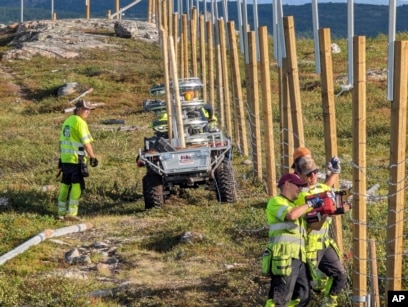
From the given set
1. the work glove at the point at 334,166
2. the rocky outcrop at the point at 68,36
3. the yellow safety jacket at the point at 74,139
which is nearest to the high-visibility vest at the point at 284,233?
the work glove at the point at 334,166

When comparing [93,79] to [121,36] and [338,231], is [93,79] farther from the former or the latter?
[338,231]

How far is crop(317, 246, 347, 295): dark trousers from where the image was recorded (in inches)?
351

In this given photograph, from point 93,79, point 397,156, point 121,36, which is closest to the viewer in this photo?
point 397,156

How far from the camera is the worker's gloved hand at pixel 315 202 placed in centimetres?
821

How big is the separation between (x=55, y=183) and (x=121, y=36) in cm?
3350

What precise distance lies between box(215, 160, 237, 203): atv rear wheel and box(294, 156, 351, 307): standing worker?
249 inches

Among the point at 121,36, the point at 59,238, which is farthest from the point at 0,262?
the point at 121,36

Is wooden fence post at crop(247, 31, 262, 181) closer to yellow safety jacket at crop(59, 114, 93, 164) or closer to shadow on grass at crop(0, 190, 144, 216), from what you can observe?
shadow on grass at crop(0, 190, 144, 216)

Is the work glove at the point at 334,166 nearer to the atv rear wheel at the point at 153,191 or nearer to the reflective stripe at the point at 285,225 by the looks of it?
the reflective stripe at the point at 285,225

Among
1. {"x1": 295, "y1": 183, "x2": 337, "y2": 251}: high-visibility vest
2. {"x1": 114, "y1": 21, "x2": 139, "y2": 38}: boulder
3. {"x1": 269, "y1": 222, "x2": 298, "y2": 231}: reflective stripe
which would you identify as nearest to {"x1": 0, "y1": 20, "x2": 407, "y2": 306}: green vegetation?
{"x1": 295, "y1": 183, "x2": 337, "y2": 251}: high-visibility vest

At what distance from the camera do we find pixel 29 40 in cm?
5091

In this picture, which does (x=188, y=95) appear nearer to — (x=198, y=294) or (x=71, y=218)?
(x=71, y=218)

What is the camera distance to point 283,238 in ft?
27.8

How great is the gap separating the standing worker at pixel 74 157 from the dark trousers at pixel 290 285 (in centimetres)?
707
